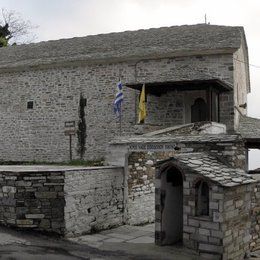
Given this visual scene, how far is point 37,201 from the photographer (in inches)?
395

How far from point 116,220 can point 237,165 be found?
375cm

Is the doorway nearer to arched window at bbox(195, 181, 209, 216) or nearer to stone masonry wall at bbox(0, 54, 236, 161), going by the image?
arched window at bbox(195, 181, 209, 216)

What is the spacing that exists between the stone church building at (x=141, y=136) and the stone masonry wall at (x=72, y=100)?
0.05 meters

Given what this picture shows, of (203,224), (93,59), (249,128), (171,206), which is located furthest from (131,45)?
(203,224)

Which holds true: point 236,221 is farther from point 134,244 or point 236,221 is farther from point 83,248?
point 83,248

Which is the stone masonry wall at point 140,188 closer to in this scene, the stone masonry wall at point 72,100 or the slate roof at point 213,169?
the slate roof at point 213,169

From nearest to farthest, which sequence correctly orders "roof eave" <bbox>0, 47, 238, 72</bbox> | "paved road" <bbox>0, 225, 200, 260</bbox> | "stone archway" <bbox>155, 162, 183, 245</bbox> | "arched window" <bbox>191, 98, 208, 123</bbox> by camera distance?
"paved road" <bbox>0, 225, 200, 260</bbox>
"stone archway" <bbox>155, 162, 183, 245</bbox>
"roof eave" <bbox>0, 47, 238, 72</bbox>
"arched window" <bbox>191, 98, 208, 123</bbox>

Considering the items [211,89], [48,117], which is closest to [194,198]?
[211,89]

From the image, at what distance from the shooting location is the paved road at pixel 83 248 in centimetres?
837

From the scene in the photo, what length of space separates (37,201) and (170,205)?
305 centimetres

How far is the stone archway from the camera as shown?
979 cm

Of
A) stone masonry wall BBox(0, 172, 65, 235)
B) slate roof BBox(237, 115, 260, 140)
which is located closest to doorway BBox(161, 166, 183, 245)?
stone masonry wall BBox(0, 172, 65, 235)

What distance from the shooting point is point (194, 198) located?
9.03 metres

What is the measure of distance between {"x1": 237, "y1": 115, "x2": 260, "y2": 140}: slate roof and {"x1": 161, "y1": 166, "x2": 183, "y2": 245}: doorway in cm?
850
